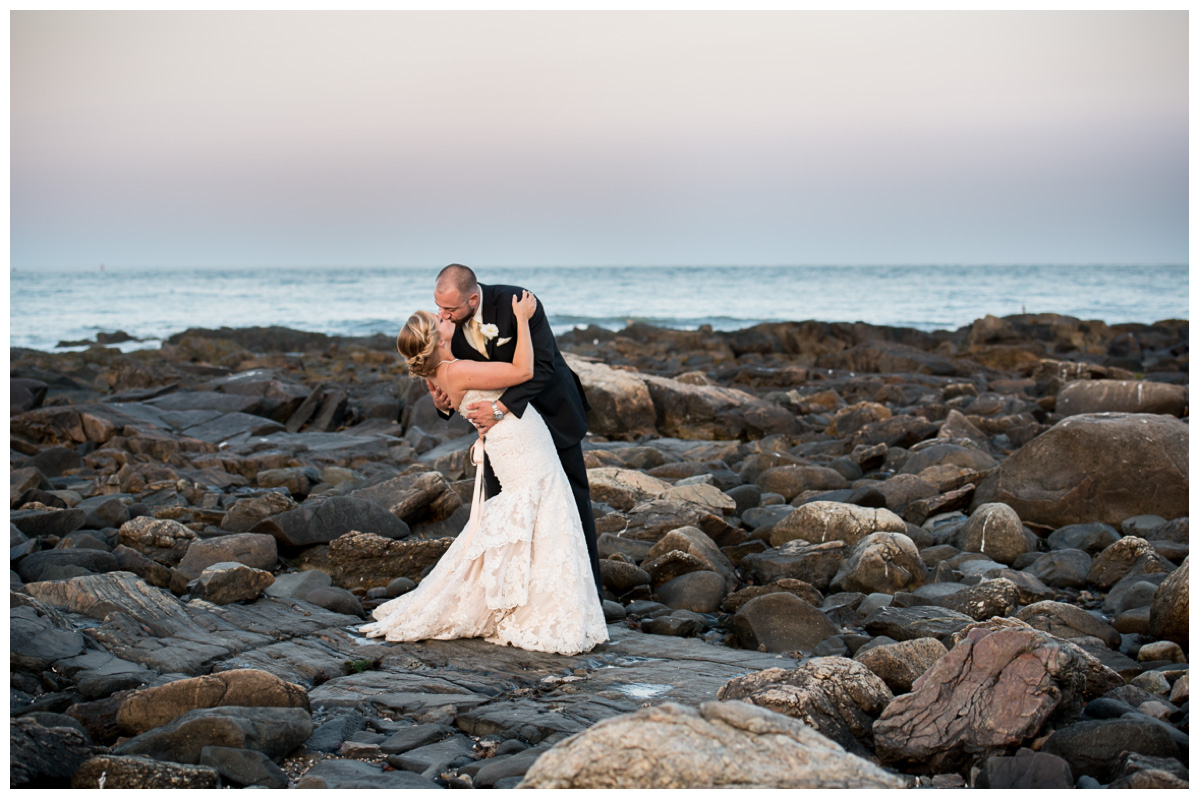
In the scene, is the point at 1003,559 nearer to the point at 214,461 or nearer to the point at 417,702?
the point at 417,702

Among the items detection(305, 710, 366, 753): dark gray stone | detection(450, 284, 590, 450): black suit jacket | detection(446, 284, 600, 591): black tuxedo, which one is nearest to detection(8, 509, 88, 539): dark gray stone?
detection(446, 284, 600, 591): black tuxedo

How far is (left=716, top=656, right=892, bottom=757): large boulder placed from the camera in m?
4.14

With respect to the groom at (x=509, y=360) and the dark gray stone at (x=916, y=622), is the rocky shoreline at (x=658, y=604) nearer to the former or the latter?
the dark gray stone at (x=916, y=622)

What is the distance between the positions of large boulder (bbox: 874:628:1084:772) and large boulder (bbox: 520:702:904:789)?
899 mm

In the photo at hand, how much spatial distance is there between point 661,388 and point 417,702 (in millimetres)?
10065

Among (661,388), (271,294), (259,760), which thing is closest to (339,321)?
(271,294)

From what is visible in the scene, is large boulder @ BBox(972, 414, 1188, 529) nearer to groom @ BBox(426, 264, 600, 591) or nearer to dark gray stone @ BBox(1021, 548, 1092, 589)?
dark gray stone @ BBox(1021, 548, 1092, 589)

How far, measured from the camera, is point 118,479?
10.1 m

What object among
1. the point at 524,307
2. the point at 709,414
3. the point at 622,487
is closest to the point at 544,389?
the point at 524,307

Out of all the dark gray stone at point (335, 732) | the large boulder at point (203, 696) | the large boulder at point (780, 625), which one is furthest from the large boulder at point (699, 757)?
the large boulder at point (780, 625)

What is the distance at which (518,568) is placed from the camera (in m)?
5.62

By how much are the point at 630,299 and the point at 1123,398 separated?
43.6 meters

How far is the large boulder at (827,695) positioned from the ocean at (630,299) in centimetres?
3187

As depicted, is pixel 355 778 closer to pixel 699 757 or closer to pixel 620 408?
pixel 699 757
